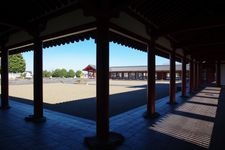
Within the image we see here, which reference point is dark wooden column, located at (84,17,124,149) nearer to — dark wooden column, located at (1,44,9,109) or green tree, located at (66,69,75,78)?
dark wooden column, located at (1,44,9,109)

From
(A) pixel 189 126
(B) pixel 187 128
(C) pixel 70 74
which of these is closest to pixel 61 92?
(A) pixel 189 126

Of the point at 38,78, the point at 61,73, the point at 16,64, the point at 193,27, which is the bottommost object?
the point at 38,78

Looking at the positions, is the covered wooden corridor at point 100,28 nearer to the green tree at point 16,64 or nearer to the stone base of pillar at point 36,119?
the stone base of pillar at point 36,119

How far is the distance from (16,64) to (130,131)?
45.4 metres

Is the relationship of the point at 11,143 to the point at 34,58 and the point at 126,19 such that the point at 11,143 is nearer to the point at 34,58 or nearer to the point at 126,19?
the point at 34,58

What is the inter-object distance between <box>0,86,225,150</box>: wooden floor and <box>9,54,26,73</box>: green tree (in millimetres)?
41206

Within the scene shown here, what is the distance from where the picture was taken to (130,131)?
17.8 ft

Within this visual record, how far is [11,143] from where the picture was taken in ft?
14.9

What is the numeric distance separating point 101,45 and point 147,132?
Answer: 2752 millimetres

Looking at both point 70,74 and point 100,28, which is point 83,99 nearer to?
point 100,28

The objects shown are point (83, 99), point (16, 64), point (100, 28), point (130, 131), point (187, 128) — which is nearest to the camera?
point (100, 28)

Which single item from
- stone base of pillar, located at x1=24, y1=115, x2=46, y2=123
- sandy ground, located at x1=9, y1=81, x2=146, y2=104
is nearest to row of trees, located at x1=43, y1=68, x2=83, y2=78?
sandy ground, located at x1=9, y1=81, x2=146, y2=104

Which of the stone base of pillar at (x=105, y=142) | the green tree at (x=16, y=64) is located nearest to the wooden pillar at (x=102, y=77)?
the stone base of pillar at (x=105, y=142)

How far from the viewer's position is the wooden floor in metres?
4.45
